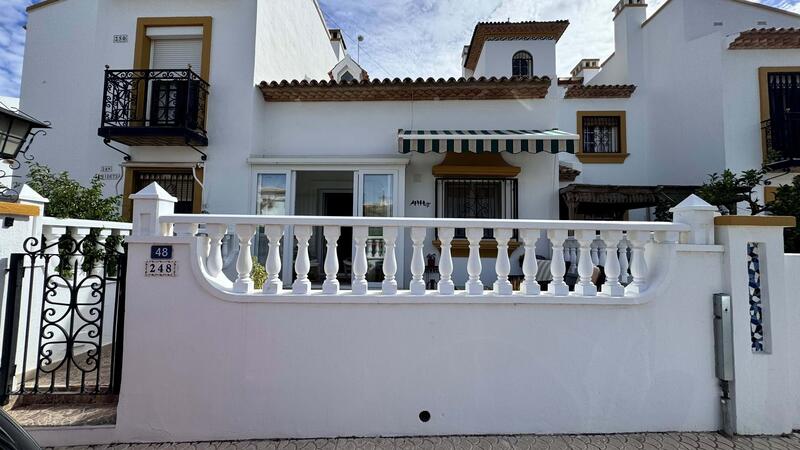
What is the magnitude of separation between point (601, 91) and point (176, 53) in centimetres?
1559

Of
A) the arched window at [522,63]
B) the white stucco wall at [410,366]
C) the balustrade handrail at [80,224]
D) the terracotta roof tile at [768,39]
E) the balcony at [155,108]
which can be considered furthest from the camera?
the arched window at [522,63]

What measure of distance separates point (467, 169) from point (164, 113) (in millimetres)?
7832

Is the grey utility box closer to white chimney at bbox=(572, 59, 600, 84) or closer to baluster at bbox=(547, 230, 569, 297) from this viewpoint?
baluster at bbox=(547, 230, 569, 297)

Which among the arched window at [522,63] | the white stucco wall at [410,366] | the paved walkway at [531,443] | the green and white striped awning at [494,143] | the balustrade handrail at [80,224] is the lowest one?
the paved walkway at [531,443]

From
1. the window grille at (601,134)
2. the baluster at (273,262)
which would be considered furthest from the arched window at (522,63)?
the baluster at (273,262)

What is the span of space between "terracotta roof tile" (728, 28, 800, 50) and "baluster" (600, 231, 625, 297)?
511 inches

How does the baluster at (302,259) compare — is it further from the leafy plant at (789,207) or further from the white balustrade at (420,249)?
the leafy plant at (789,207)

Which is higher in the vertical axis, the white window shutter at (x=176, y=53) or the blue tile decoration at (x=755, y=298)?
the white window shutter at (x=176, y=53)

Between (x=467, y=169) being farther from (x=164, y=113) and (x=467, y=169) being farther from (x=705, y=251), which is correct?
(x=164, y=113)

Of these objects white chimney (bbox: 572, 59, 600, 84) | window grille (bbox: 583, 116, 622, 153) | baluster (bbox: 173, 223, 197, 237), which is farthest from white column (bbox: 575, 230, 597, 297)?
white chimney (bbox: 572, 59, 600, 84)

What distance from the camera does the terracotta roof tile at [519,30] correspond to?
51.2 feet

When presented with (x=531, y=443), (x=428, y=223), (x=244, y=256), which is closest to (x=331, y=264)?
(x=244, y=256)

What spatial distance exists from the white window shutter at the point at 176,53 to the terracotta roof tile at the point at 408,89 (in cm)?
212

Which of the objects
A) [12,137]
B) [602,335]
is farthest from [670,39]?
[12,137]
